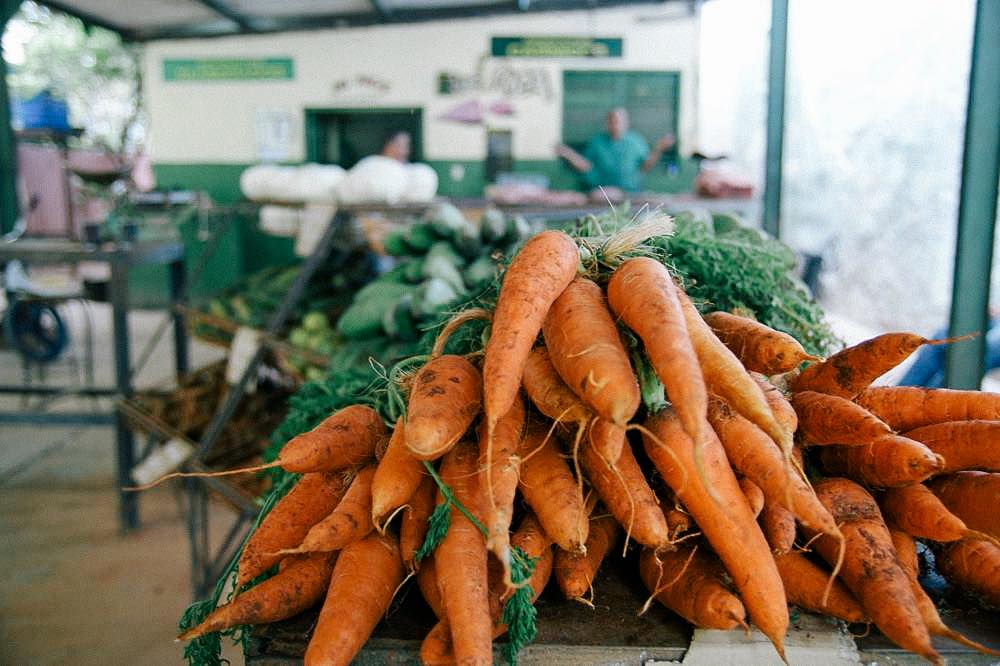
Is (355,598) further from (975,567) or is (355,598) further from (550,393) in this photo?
(975,567)

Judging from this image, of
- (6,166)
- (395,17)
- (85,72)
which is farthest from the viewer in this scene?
(85,72)

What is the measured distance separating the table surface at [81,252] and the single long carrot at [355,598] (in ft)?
11.9

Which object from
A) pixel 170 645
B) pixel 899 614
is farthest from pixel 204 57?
pixel 899 614

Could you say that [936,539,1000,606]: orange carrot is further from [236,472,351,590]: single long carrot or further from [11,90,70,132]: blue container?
[11,90,70,132]: blue container

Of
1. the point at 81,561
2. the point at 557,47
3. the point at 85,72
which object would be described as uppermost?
the point at 85,72

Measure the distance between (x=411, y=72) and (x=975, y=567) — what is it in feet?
29.3

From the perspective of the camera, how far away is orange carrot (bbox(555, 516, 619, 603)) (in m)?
1.25

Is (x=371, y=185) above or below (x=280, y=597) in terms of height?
above

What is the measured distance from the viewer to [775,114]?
4766 mm

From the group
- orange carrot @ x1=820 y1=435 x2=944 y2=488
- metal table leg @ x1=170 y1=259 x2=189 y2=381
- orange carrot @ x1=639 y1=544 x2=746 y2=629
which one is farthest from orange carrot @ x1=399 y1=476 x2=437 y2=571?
metal table leg @ x1=170 y1=259 x2=189 y2=381

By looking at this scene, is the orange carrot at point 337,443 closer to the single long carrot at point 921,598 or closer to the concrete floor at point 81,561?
the single long carrot at point 921,598

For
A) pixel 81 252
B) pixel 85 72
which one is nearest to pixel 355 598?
pixel 81 252

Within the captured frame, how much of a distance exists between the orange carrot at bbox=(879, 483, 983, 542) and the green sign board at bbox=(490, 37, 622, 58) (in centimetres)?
847

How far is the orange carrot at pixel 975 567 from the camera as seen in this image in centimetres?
124
